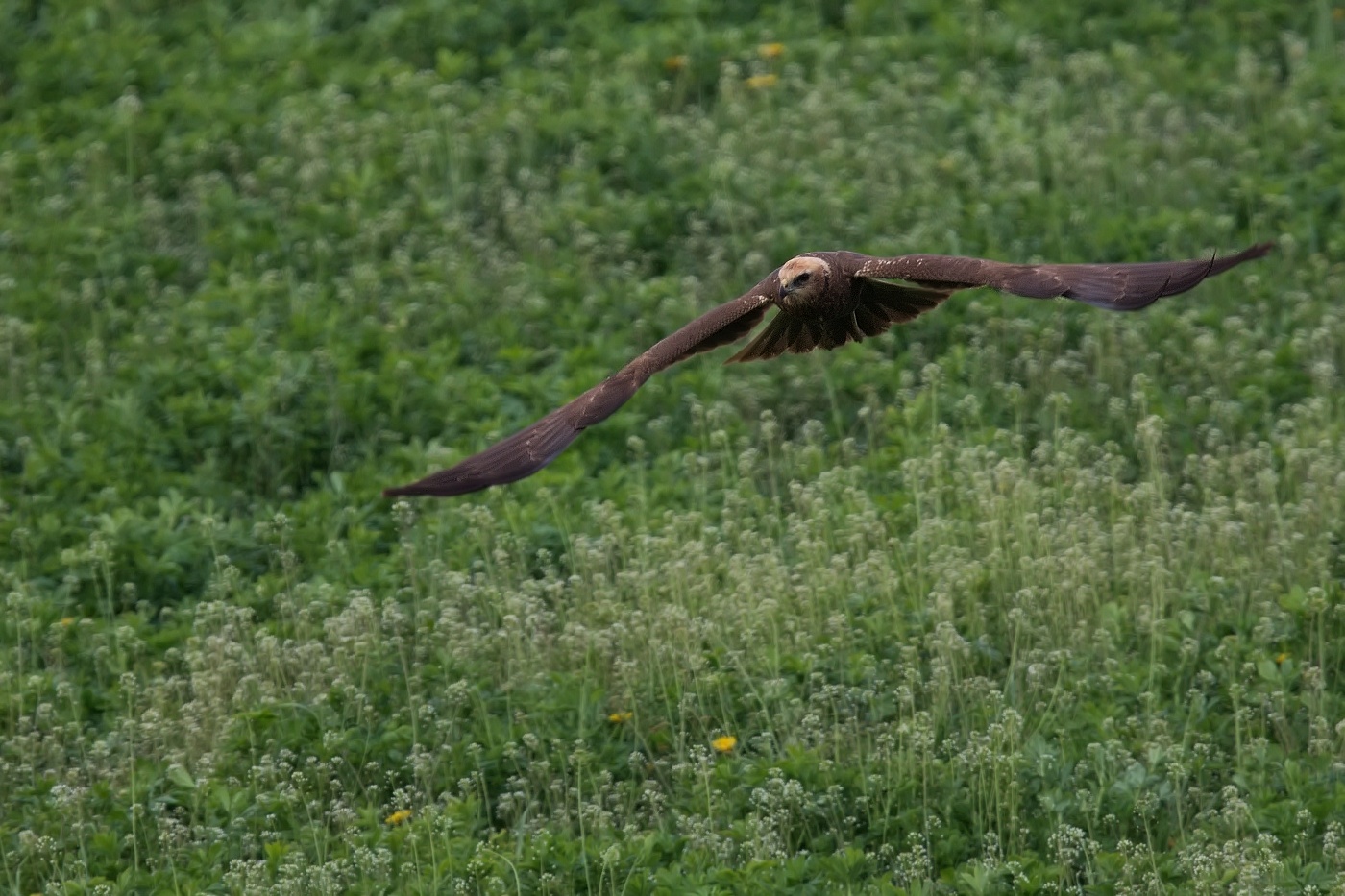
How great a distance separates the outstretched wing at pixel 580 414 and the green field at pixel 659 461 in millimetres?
1047

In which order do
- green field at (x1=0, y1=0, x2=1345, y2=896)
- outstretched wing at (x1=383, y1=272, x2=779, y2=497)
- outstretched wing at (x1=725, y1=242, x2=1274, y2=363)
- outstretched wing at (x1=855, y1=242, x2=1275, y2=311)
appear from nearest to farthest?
outstretched wing at (x1=855, y1=242, x2=1275, y2=311), outstretched wing at (x1=725, y1=242, x2=1274, y2=363), outstretched wing at (x1=383, y1=272, x2=779, y2=497), green field at (x1=0, y1=0, x2=1345, y2=896)

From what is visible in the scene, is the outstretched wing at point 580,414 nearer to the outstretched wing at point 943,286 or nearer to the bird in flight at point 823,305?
the bird in flight at point 823,305

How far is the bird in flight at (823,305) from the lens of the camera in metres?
6.89

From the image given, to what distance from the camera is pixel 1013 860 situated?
7.05m

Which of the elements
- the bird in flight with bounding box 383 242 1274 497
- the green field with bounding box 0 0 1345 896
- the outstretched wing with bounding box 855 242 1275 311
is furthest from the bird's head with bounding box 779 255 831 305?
the green field with bounding box 0 0 1345 896

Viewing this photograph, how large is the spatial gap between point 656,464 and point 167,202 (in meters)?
3.99

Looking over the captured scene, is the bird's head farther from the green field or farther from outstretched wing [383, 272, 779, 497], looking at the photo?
the green field

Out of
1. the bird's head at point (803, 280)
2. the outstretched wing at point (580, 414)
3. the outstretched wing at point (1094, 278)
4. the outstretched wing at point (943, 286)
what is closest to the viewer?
the outstretched wing at point (1094, 278)

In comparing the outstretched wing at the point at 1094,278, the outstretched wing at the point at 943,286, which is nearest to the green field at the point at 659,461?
the outstretched wing at the point at 943,286

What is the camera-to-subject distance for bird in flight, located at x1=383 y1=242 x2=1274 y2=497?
6895 mm

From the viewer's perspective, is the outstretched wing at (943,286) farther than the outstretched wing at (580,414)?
No

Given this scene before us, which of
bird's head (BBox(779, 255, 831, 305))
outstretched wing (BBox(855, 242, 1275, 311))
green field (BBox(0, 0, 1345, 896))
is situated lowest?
green field (BBox(0, 0, 1345, 896))

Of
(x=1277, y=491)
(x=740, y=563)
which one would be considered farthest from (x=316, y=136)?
(x=1277, y=491)

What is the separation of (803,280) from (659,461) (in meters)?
1.88
